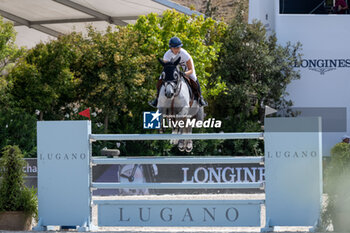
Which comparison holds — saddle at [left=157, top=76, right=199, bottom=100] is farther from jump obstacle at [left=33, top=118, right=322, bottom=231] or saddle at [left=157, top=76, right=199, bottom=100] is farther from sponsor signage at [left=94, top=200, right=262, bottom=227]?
sponsor signage at [left=94, top=200, right=262, bottom=227]

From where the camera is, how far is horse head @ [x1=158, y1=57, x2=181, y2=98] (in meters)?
7.75

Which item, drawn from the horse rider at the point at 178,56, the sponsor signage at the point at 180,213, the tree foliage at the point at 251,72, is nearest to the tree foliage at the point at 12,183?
the sponsor signage at the point at 180,213

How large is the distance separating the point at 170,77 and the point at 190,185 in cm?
149

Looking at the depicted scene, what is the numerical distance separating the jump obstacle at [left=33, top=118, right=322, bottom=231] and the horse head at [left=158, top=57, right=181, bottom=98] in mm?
752

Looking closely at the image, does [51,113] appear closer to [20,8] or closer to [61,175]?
[20,8]

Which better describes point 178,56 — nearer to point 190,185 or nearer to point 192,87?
point 192,87

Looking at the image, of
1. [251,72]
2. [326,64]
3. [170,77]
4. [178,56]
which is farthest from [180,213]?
[326,64]

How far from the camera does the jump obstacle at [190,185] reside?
22.3 feet

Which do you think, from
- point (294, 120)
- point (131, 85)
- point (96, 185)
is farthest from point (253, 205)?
point (131, 85)

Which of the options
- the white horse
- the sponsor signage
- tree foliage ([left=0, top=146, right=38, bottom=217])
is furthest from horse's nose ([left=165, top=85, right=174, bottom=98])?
tree foliage ([left=0, top=146, right=38, bottom=217])

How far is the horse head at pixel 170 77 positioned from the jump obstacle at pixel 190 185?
2.47ft

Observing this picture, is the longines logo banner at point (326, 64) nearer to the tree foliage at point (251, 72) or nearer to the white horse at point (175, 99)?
the tree foliage at point (251, 72)

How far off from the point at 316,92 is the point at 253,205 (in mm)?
13266

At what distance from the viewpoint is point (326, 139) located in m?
19.3
